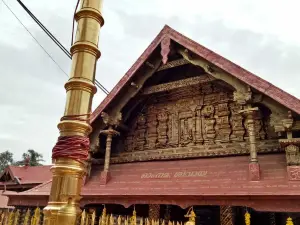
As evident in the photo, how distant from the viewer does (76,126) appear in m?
2.10

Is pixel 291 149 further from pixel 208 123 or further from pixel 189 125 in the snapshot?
pixel 189 125

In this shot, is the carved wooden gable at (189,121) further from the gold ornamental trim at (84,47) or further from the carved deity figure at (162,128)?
the gold ornamental trim at (84,47)

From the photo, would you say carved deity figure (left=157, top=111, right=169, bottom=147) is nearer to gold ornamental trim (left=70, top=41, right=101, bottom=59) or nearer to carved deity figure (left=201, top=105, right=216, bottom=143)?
carved deity figure (left=201, top=105, right=216, bottom=143)

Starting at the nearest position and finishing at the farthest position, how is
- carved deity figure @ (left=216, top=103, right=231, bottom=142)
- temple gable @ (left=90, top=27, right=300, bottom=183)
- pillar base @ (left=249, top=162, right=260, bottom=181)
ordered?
1. pillar base @ (left=249, top=162, right=260, bottom=181)
2. temple gable @ (left=90, top=27, right=300, bottom=183)
3. carved deity figure @ (left=216, top=103, right=231, bottom=142)

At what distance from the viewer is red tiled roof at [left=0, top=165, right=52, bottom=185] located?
16328mm

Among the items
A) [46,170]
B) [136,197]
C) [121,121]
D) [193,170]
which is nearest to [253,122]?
[193,170]

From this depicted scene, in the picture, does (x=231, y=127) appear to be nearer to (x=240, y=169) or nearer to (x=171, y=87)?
(x=240, y=169)

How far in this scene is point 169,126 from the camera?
28.2 ft

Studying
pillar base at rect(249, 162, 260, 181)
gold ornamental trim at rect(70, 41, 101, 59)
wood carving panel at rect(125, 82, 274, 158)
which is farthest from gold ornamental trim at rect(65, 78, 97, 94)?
wood carving panel at rect(125, 82, 274, 158)

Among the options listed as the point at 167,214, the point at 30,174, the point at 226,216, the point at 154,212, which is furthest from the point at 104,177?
the point at 30,174

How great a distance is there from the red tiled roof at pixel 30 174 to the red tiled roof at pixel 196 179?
7.97m

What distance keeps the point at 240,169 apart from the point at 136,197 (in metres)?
2.56

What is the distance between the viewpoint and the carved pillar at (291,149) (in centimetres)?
590

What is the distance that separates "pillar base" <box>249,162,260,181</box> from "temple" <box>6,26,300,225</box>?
21 millimetres
